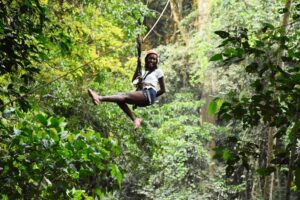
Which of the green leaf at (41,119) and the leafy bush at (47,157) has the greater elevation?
the green leaf at (41,119)

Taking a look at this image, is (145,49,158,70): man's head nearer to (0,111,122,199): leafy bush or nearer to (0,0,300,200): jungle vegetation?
(0,0,300,200): jungle vegetation

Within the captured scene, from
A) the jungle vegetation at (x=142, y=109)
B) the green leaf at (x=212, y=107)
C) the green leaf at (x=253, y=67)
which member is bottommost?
the jungle vegetation at (x=142, y=109)

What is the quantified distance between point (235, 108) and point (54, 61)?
4.22m

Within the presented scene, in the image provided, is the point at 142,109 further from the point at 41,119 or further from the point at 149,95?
the point at 41,119

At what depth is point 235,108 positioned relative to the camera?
8.13 feet

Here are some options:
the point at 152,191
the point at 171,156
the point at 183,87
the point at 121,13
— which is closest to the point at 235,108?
the point at 121,13

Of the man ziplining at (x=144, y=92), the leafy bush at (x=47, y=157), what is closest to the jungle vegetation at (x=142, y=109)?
the leafy bush at (x=47, y=157)

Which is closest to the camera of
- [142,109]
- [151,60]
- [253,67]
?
[253,67]

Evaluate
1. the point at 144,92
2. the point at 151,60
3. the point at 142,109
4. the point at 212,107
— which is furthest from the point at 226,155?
the point at 142,109

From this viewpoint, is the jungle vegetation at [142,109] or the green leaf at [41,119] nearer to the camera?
the green leaf at [41,119]

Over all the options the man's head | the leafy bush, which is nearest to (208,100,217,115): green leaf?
the leafy bush

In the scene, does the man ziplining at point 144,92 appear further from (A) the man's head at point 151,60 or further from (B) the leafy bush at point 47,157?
(B) the leafy bush at point 47,157

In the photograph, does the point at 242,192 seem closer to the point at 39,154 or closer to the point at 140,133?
the point at 140,133

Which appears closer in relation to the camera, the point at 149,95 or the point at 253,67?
the point at 253,67
